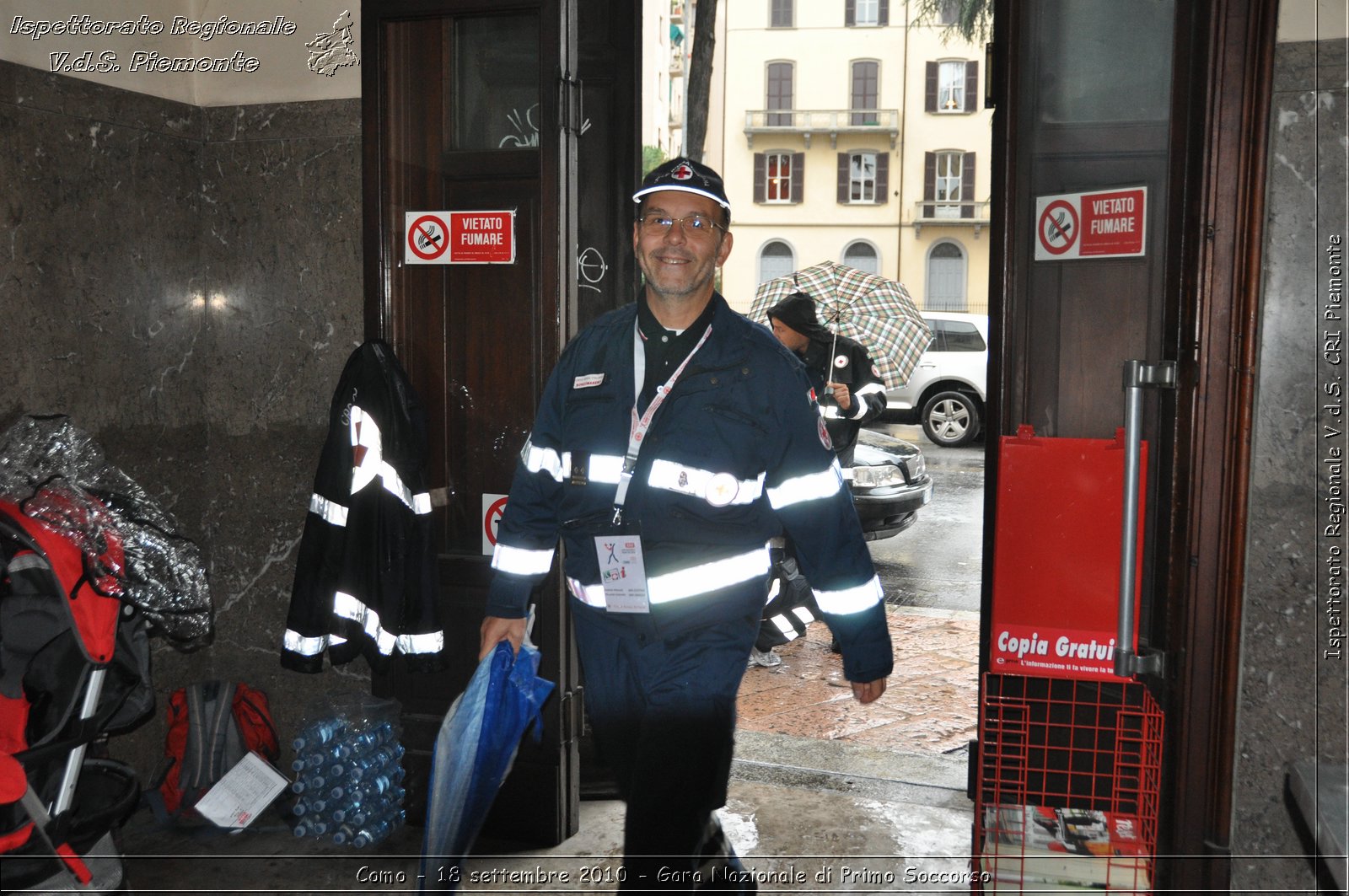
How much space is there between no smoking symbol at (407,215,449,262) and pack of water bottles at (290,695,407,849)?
174 cm

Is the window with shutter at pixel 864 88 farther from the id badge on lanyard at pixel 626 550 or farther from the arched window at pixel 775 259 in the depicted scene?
the id badge on lanyard at pixel 626 550

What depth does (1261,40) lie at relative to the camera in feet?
8.29

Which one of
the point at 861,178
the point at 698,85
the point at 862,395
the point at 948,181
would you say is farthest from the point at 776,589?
the point at 861,178

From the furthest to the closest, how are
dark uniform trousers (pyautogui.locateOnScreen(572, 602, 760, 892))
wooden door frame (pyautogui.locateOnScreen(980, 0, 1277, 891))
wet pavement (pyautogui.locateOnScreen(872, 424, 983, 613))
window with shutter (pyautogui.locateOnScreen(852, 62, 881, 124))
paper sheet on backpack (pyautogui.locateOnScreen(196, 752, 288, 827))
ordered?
1. window with shutter (pyautogui.locateOnScreen(852, 62, 881, 124))
2. wet pavement (pyautogui.locateOnScreen(872, 424, 983, 613))
3. paper sheet on backpack (pyautogui.locateOnScreen(196, 752, 288, 827))
4. dark uniform trousers (pyautogui.locateOnScreen(572, 602, 760, 892))
5. wooden door frame (pyautogui.locateOnScreen(980, 0, 1277, 891))

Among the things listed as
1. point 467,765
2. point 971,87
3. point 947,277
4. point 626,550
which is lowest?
point 467,765

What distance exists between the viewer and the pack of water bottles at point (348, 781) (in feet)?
13.2

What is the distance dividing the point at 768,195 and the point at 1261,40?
1484 inches

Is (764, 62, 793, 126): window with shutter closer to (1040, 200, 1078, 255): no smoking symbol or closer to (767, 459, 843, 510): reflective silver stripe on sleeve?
(1040, 200, 1078, 255): no smoking symbol

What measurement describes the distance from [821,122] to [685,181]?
37.3 m

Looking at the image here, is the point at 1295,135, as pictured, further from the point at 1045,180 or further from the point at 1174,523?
the point at 1174,523

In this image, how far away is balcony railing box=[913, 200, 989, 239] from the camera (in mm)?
36969

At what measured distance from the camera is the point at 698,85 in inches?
550

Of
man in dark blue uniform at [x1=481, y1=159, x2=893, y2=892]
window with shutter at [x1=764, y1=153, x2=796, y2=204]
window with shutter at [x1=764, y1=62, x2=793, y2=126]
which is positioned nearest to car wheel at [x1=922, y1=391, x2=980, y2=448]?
man in dark blue uniform at [x1=481, y1=159, x2=893, y2=892]

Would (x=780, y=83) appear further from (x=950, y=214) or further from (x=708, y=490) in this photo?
(x=708, y=490)
